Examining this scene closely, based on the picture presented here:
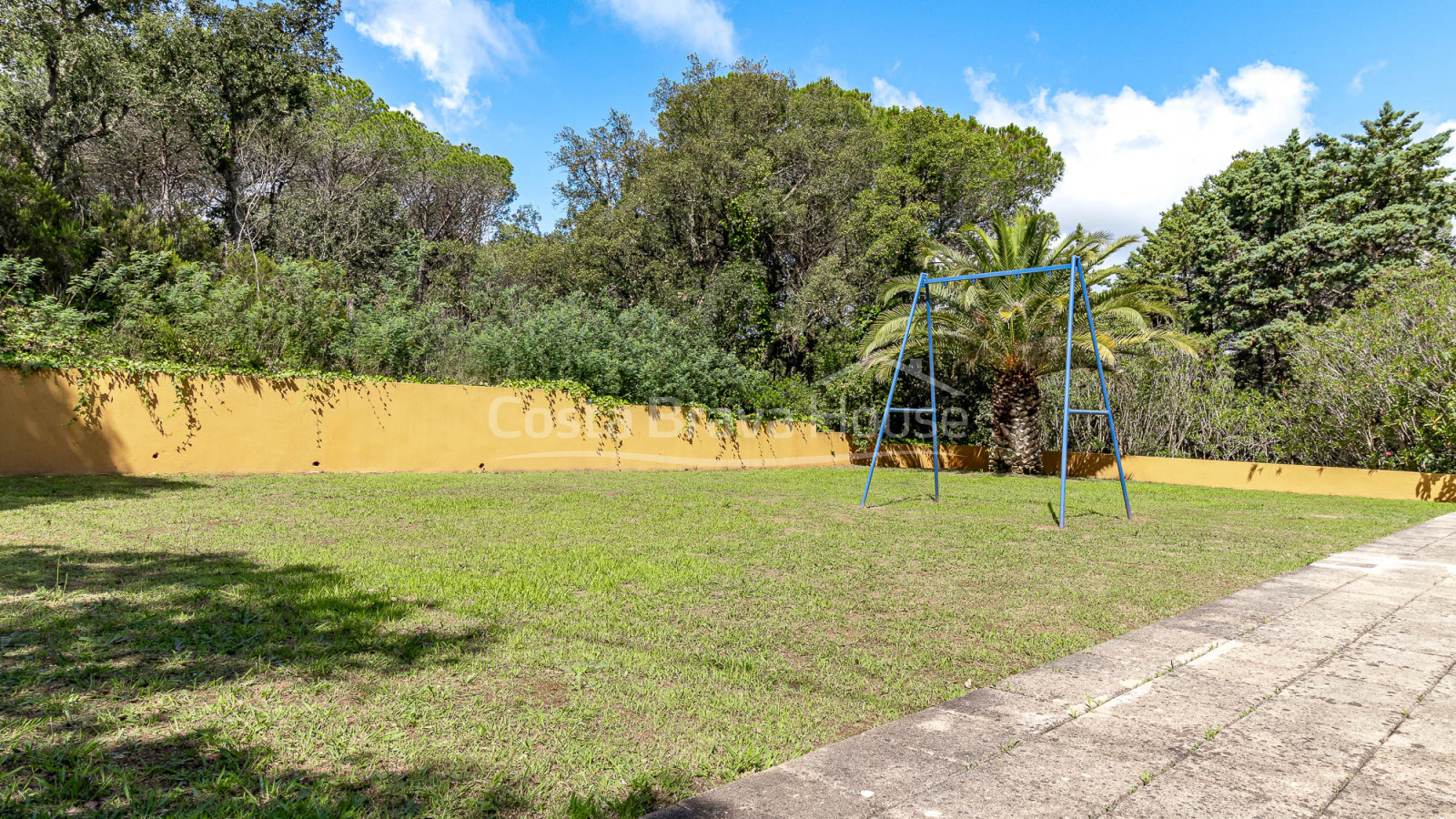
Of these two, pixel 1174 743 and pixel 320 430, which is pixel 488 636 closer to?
pixel 1174 743

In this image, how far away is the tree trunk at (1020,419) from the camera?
16.2 metres

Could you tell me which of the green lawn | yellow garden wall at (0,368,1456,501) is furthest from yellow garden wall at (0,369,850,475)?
the green lawn

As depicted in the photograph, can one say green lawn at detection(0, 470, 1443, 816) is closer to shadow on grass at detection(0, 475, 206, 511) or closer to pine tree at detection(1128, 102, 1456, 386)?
shadow on grass at detection(0, 475, 206, 511)

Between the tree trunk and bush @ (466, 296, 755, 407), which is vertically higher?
bush @ (466, 296, 755, 407)

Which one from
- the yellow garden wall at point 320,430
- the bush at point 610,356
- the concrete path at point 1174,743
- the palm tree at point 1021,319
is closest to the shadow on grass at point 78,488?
the yellow garden wall at point 320,430

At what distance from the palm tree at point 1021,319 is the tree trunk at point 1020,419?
0.02m

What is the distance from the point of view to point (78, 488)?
26.7 feet

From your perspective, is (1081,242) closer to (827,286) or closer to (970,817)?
(827,286)

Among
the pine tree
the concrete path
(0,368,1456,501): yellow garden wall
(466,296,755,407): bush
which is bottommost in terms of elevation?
the concrete path

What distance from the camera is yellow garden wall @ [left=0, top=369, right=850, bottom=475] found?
9.20 m

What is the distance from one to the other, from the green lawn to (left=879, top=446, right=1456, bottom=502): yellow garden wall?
20.4 ft

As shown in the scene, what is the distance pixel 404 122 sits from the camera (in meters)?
27.3

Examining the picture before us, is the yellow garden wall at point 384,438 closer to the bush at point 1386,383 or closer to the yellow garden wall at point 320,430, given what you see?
the yellow garden wall at point 320,430

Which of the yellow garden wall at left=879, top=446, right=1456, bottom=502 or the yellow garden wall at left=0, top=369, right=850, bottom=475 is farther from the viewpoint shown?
the yellow garden wall at left=879, top=446, right=1456, bottom=502
